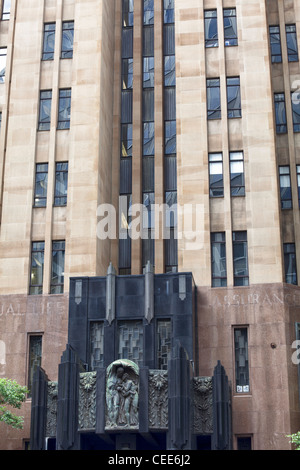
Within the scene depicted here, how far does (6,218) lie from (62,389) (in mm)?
12784

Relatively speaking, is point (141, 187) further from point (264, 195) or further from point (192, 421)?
point (192, 421)

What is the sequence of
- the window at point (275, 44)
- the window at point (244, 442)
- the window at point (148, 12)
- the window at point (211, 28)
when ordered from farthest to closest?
the window at point (148, 12) → the window at point (275, 44) → the window at point (211, 28) → the window at point (244, 442)

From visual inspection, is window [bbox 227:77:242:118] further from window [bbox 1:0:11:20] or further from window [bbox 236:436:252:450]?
window [bbox 236:436:252:450]

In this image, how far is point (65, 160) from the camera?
50.0m

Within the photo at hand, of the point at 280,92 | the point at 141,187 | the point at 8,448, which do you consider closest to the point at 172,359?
the point at 8,448

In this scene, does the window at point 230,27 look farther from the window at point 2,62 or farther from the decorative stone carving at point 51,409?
the decorative stone carving at point 51,409

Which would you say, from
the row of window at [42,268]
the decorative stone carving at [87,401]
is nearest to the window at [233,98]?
the row of window at [42,268]

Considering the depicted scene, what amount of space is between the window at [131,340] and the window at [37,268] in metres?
6.50

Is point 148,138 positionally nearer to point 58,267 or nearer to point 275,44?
point 275,44

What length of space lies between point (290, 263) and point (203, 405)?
11.2 meters

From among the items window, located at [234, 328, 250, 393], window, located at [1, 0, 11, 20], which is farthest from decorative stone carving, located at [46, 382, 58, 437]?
window, located at [1, 0, 11, 20]

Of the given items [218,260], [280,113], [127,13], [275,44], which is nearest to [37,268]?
[218,260]

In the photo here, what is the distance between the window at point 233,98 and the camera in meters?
49.9

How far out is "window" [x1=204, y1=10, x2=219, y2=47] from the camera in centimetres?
5181
